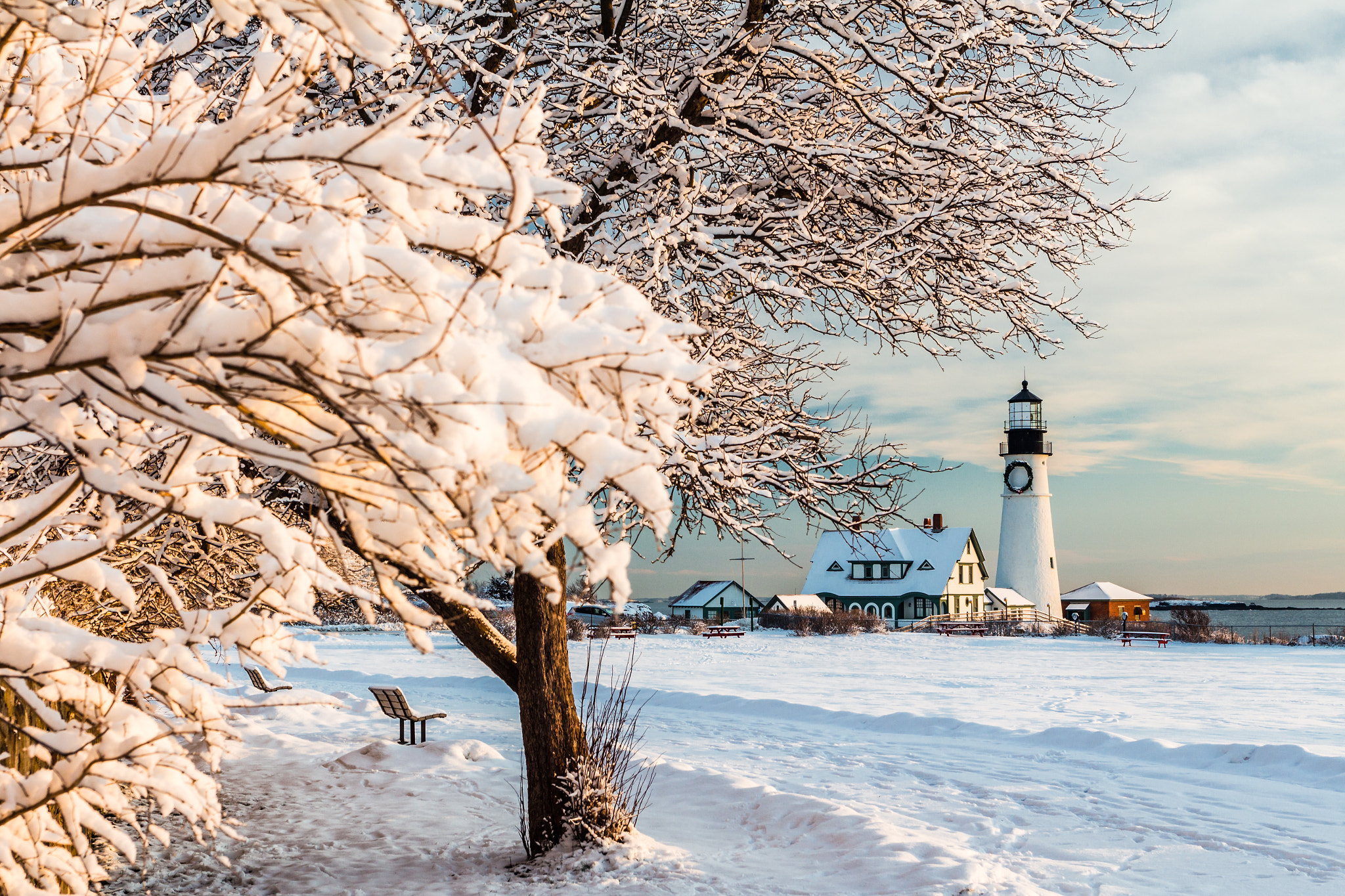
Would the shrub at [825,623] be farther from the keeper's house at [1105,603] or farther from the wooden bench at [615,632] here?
the keeper's house at [1105,603]

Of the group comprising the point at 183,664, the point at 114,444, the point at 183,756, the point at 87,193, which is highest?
the point at 87,193

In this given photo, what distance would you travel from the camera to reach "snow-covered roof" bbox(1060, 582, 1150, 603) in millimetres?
61969

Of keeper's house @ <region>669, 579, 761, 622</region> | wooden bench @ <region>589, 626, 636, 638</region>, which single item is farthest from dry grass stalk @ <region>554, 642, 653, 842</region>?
keeper's house @ <region>669, 579, 761, 622</region>

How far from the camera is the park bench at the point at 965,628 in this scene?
4297 centimetres

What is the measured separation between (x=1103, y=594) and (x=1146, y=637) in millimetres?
28901

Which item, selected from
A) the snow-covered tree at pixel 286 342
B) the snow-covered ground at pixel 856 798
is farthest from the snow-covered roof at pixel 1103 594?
the snow-covered tree at pixel 286 342

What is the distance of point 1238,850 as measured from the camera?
22.5ft

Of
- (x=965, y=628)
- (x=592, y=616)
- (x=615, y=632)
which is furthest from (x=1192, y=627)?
(x=592, y=616)

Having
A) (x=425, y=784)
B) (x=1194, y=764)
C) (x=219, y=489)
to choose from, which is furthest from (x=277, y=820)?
(x=1194, y=764)

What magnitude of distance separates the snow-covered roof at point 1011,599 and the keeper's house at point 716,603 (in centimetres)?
1818

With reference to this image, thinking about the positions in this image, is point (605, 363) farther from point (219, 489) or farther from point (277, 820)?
point (277, 820)

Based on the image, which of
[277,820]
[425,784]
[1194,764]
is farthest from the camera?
[1194,764]

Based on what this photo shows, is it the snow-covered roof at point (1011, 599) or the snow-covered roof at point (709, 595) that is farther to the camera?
the snow-covered roof at point (709, 595)

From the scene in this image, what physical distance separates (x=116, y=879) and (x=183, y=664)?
5309 millimetres
